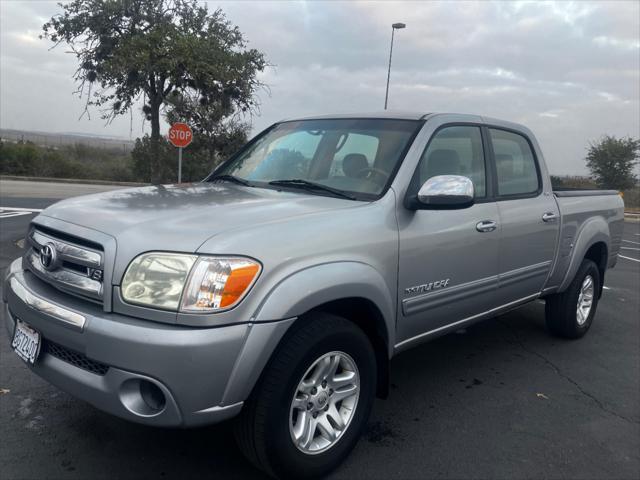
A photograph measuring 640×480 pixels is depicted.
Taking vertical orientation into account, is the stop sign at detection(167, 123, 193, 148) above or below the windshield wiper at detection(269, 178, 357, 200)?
above

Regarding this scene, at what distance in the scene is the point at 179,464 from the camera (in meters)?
2.72

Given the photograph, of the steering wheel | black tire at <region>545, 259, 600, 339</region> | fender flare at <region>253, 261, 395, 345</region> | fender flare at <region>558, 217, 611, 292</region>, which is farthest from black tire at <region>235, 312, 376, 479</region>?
black tire at <region>545, 259, 600, 339</region>

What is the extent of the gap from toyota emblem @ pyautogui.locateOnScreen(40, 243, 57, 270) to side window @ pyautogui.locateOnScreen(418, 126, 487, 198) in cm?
198

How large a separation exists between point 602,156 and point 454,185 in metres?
38.6

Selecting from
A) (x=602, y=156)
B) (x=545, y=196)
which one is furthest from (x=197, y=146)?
(x=602, y=156)

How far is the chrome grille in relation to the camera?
89.7 inches

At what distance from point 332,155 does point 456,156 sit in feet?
2.68

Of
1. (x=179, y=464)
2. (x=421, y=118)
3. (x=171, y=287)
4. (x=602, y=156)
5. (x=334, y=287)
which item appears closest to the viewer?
(x=171, y=287)

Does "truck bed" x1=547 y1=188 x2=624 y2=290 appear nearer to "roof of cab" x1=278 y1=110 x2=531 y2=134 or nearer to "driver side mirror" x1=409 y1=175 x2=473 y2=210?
"roof of cab" x1=278 y1=110 x2=531 y2=134

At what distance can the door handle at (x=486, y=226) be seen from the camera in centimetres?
347

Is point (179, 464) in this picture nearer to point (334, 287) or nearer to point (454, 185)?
point (334, 287)

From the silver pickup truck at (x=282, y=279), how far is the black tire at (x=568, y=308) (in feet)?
3.70

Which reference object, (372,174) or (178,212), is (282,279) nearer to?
(178,212)

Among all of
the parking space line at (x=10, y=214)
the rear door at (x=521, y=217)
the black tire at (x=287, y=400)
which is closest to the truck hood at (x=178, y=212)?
the black tire at (x=287, y=400)
